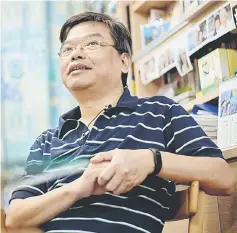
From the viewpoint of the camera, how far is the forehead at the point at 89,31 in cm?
114

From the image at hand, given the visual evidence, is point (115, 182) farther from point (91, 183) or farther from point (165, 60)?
point (165, 60)

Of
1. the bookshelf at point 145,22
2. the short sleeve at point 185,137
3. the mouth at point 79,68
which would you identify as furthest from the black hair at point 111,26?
the bookshelf at point 145,22

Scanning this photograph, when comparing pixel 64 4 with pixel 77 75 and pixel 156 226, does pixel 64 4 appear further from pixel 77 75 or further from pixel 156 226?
pixel 156 226

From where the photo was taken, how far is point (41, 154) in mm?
1045

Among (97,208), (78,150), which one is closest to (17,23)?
(78,150)

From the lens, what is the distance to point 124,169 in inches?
30.8

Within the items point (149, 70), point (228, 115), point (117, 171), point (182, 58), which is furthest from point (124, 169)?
point (149, 70)

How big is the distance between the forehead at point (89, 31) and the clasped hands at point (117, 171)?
423mm

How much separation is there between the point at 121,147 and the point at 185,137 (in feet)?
0.43

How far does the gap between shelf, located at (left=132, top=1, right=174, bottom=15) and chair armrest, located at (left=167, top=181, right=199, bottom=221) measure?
1477mm

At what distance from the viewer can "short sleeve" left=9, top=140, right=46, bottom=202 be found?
95 centimetres

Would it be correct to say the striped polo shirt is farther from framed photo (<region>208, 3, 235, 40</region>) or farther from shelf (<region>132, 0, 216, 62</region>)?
shelf (<region>132, 0, 216, 62</region>)

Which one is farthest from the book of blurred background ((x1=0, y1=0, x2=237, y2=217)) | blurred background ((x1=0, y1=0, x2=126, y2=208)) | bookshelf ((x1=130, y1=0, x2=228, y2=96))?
blurred background ((x1=0, y1=0, x2=126, y2=208))

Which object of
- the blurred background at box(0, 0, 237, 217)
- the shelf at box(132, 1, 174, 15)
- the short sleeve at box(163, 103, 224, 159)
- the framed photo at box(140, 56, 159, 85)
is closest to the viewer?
the short sleeve at box(163, 103, 224, 159)
